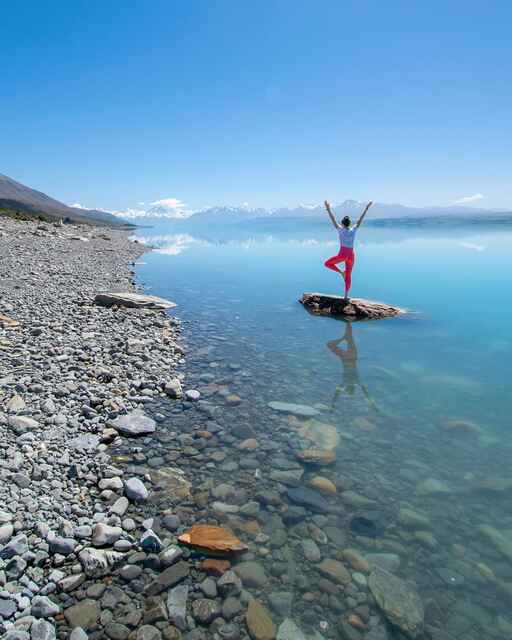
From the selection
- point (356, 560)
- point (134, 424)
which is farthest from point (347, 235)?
point (356, 560)

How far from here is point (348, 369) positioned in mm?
10453

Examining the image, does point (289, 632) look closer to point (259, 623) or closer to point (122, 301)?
point (259, 623)

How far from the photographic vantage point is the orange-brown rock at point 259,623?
3580 millimetres

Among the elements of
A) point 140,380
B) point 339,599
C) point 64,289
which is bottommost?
point 339,599

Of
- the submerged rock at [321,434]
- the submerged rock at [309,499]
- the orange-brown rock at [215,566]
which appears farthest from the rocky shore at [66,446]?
the submerged rock at [321,434]

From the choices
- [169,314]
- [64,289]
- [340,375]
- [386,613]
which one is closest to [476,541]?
[386,613]

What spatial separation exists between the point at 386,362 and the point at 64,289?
561 inches

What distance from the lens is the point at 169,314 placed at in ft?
52.7

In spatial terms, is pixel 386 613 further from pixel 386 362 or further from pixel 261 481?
pixel 386 362

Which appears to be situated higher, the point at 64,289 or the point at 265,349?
the point at 64,289

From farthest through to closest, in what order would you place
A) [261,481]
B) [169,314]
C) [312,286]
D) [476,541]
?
[312,286]
[169,314]
[261,481]
[476,541]

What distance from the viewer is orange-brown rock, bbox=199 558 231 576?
4.22m

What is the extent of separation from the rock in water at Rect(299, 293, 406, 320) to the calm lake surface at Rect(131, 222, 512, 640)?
1.53 meters

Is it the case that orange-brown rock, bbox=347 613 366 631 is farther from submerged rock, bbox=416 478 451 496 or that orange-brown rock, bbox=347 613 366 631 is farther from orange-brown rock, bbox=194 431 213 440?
orange-brown rock, bbox=194 431 213 440
